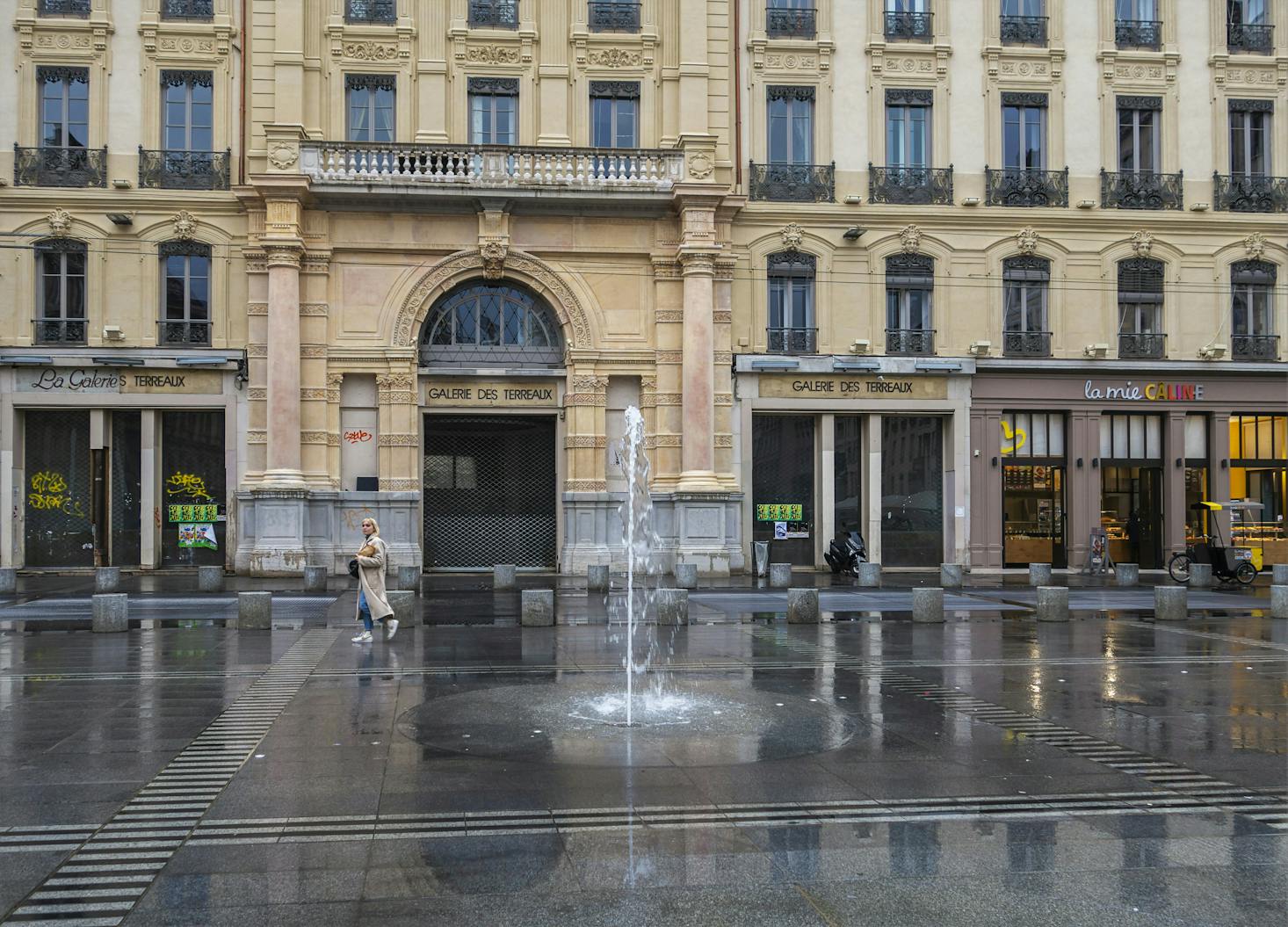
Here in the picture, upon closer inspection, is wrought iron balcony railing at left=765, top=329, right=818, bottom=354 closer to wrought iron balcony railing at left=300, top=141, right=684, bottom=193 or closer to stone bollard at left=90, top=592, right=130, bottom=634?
wrought iron balcony railing at left=300, top=141, right=684, bottom=193

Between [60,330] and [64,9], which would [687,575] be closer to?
[60,330]

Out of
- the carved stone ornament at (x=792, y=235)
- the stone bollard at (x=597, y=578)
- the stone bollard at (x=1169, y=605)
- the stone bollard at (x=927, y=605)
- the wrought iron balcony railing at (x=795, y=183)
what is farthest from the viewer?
the wrought iron balcony railing at (x=795, y=183)

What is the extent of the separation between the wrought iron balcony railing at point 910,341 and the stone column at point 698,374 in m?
4.87

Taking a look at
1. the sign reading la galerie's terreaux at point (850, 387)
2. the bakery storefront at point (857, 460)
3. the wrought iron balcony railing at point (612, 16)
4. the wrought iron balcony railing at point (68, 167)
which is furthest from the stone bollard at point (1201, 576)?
the wrought iron balcony railing at point (68, 167)

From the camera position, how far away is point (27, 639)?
50.6 ft

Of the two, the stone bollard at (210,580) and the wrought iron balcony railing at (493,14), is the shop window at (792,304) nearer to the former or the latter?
the wrought iron balcony railing at (493,14)

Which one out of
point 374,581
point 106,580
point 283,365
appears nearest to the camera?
point 374,581

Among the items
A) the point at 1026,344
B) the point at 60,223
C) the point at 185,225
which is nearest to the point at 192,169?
the point at 185,225

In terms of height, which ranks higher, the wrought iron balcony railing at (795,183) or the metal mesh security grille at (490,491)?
the wrought iron balcony railing at (795,183)

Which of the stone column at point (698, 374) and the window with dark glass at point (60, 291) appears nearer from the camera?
the window with dark glass at point (60, 291)

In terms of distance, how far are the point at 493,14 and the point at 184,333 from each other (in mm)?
10640

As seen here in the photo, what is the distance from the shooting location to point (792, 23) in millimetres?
28781

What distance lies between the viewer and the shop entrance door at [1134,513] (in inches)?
1178

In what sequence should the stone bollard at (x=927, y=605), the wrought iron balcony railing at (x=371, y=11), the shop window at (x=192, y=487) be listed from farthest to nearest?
the wrought iron balcony railing at (x=371, y=11) < the shop window at (x=192, y=487) < the stone bollard at (x=927, y=605)
